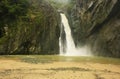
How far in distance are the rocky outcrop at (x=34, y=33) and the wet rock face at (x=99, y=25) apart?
468 centimetres

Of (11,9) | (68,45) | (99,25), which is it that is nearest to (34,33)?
(11,9)

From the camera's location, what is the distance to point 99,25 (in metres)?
38.0

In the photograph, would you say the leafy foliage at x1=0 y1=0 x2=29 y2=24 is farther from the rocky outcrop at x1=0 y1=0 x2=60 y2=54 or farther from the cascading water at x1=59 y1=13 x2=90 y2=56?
the cascading water at x1=59 y1=13 x2=90 y2=56

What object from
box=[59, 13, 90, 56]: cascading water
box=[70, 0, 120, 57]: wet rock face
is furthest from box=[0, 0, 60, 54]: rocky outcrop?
box=[70, 0, 120, 57]: wet rock face

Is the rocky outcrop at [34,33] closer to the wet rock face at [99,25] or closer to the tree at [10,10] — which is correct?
the tree at [10,10]

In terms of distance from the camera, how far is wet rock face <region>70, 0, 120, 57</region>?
114ft

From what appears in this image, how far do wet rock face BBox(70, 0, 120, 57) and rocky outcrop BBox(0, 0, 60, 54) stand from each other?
4680 mm

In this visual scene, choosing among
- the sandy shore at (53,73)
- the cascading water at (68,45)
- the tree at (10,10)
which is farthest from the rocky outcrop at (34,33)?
the sandy shore at (53,73)

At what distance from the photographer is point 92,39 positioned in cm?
4034

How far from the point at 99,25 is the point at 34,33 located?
10.7 meters

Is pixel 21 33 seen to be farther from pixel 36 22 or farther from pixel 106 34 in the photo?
pixel 106 34

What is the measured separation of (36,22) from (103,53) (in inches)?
470

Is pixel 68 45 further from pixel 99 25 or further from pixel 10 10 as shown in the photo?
pixel 10 10

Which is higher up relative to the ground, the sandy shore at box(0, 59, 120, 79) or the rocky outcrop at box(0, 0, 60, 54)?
the rocky outcrop at box(0, 0, 60, 54)
